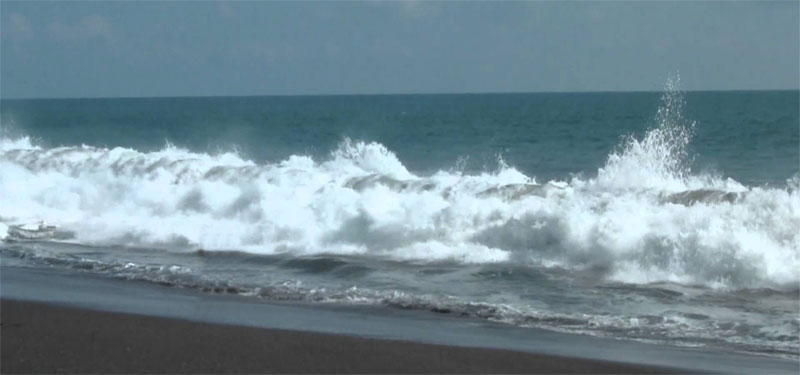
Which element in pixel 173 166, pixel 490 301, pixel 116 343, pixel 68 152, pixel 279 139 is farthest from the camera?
pixel 279 139

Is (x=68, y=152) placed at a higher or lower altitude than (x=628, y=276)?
higher

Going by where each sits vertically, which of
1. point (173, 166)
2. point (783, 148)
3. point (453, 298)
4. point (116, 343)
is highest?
point (783, 148)

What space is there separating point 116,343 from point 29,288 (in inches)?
161

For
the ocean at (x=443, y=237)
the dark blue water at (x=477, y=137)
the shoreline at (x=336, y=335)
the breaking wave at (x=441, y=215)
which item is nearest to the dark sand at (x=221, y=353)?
the shoreline at (x=336, y=335)

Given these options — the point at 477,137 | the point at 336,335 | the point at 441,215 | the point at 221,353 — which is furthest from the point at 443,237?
the point at 477,137

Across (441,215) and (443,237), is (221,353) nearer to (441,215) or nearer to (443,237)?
(443,237)

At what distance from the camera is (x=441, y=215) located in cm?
1791

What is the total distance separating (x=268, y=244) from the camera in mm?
17875

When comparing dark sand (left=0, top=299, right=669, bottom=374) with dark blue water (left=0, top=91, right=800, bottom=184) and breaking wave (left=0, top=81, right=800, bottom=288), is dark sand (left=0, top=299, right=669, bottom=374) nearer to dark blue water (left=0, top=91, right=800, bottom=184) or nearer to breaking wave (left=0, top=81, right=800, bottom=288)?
breaking wave (left=0, top=81, right=800, bottom=288)

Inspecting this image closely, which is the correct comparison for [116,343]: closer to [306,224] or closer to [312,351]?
[312,351]

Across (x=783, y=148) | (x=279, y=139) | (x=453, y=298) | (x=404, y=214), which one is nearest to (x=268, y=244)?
(x=404, y=214)

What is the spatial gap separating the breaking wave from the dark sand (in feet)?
17.6

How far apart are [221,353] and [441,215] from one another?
8.89m

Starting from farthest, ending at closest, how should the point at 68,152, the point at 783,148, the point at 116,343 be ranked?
the point at 783,148
the point at 68,152
the point at 116,343
